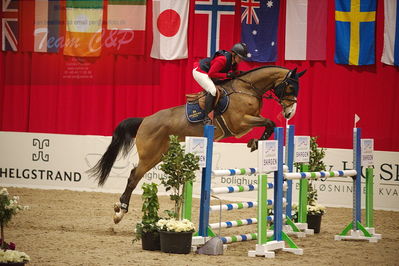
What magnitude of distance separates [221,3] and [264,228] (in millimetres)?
6441

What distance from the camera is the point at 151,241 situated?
5738mm

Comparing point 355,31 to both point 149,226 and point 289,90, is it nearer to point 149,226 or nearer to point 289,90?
point 289,90

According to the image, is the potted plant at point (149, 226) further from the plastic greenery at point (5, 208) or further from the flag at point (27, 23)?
the flag at point (27, 23)

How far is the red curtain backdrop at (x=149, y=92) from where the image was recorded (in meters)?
10.7

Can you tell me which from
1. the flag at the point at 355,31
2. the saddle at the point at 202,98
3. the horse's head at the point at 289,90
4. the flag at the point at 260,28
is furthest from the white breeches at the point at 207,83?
the flag at the point at 355,31

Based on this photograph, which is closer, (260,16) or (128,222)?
(128,222)

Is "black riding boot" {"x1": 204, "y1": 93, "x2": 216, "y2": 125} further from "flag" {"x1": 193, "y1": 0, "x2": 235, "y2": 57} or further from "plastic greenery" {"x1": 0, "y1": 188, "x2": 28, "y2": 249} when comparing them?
"flag" {"x1": 193, "y1": 0, "x2": 235, "y2": 57}

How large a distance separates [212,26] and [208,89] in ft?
14.4

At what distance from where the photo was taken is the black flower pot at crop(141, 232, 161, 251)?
5719 mm

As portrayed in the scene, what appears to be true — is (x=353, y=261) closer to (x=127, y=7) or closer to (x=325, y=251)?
(x=325, y=251)

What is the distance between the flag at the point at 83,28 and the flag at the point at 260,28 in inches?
109

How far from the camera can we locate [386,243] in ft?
22.0

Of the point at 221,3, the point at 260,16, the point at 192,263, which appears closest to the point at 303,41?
the point at 260,16

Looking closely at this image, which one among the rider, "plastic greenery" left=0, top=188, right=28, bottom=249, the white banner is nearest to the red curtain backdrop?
the white banner
